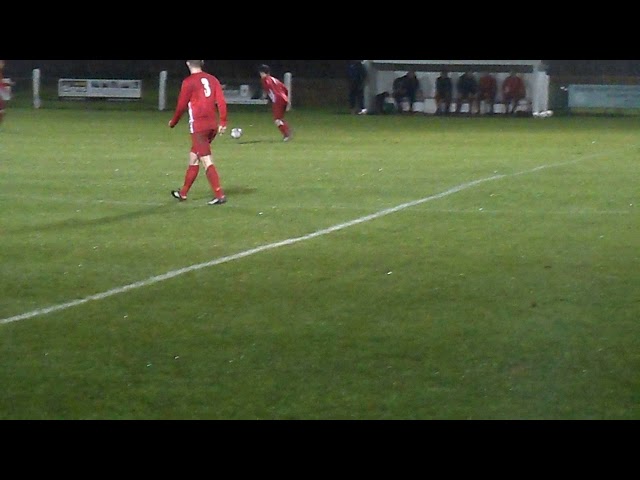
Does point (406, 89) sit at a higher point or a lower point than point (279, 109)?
higher

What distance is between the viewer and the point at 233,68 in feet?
156

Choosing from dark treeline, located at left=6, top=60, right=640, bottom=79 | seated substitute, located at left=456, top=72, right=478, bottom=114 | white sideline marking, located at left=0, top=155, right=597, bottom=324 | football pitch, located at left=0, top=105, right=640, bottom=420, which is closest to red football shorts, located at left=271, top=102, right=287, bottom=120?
football pitch, located at left=0, top=105, right=640, bottom=420

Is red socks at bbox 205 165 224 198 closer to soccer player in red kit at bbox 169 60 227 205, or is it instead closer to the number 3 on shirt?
soccer player in red kit at bbox 169 60 227 205

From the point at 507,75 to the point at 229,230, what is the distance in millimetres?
26570

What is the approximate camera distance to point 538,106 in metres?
36.9

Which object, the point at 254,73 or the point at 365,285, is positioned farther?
the point at 254,73

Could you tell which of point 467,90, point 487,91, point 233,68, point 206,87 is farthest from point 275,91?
point 233,68

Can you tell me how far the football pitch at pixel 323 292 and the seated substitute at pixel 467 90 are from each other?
60.0 feet

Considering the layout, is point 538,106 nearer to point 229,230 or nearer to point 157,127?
point 157,127

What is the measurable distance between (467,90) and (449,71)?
1.14m

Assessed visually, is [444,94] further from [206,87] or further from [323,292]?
[323,292]

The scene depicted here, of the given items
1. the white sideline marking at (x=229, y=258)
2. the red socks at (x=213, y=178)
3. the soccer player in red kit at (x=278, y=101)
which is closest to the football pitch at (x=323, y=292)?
the white sideline marking at (x=229, y=258)
